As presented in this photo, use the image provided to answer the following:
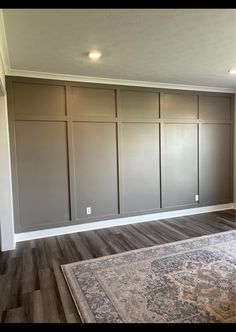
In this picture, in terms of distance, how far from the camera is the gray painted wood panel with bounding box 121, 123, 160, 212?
425cm

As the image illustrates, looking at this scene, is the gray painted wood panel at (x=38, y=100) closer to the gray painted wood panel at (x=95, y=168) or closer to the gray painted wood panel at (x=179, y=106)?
the gray painted wood panel at (x=95, y=168)

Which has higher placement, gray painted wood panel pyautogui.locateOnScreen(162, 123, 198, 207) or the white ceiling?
the white ceiling

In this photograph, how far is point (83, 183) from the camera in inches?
157

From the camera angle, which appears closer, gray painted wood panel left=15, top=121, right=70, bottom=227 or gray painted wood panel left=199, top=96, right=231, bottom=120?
gray painted wood panel left=15, top=121, right=70, bottom=227

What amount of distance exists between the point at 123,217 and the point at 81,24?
313 cm

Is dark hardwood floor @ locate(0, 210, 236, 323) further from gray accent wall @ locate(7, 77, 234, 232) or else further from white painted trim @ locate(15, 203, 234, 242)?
gray accent wall @ locate(7, 77, 234, 232)

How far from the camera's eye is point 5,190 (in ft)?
10.8

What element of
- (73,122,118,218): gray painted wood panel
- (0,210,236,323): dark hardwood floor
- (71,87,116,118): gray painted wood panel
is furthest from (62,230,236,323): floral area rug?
(71,87,116,118): gray painted wood panel

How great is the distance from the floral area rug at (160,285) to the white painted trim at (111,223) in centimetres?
110

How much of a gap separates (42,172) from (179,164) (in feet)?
8.56

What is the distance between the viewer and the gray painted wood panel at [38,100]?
3.53 m

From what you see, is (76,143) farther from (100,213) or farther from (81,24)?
(81,24)

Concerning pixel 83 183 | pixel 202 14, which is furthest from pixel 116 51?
pixel 83 183

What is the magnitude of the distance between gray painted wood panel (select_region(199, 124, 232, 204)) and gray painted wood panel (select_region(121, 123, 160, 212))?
1.08 metres
